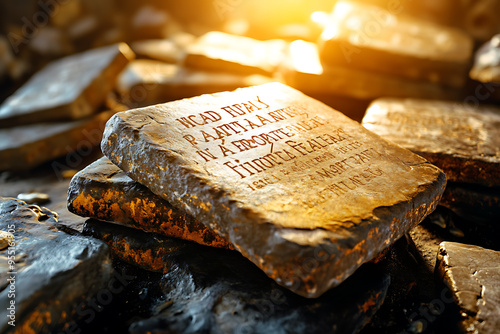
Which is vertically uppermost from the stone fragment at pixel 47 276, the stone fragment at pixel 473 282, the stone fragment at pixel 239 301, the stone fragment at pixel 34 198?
the stone fragment at pixel 47 276

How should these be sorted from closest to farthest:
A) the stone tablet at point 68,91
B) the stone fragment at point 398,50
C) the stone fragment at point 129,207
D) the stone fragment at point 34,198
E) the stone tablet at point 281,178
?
the stone tablet at point 281,178 < the stone fragment at point 129,207 < the stone fragment at point 34,198 < the stone tablet at point 68,91 < the stone fragment at point 398,50

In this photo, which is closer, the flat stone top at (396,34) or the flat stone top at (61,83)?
the flat stone top at (61,83)

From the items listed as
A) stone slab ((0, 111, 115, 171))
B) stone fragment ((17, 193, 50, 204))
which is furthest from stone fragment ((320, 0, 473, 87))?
stone fragment ((17, 193, 50, 204))

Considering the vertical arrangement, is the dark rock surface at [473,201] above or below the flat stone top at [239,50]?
below

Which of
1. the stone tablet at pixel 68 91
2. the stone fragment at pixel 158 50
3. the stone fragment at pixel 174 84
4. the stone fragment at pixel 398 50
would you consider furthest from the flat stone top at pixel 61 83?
the stone fragment at pixel 398 50

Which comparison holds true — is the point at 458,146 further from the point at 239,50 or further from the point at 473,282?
the point at 239,50

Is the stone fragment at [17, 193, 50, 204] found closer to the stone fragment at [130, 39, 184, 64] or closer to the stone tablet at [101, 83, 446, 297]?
the stone tablet at [101, 83, 446, 297]

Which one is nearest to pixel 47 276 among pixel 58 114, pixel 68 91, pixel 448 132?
pixel 58 114

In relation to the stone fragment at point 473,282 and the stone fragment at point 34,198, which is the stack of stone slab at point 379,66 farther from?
the stone fragment at point 34,198
